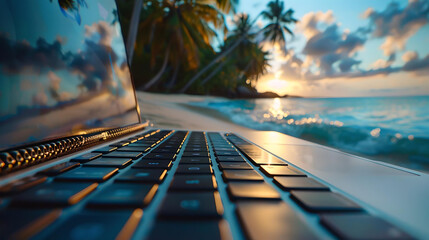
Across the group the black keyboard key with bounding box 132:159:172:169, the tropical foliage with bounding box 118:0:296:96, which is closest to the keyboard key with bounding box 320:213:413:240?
the black keyboard key with bounding box 132:159:172:169

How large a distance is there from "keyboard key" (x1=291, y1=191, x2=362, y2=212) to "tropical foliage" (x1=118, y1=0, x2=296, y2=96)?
465 cm

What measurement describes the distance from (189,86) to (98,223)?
812 centimetres

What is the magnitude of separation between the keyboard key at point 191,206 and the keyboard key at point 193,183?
1 cm

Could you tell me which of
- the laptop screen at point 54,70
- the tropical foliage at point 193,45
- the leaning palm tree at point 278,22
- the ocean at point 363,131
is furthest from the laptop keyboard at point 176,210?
the leaning palm tree at point 278,22

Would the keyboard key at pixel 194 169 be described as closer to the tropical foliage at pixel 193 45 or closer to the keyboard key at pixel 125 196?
the keyboard key at pixel 125 196

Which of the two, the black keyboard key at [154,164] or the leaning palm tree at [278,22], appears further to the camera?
the leaning palm tree at [278,22]

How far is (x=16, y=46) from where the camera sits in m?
0.33

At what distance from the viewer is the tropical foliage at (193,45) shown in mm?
4930

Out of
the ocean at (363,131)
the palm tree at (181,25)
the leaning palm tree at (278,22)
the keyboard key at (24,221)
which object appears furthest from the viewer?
the leaning palm tree at (278,22)

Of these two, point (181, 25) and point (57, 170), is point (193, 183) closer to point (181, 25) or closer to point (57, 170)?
point (57, 170)

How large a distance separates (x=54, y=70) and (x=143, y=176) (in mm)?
357

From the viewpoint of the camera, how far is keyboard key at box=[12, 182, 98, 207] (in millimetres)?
158

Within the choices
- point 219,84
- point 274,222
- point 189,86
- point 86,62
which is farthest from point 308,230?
point 219,84

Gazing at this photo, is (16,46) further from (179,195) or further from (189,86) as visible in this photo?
(189,86)
